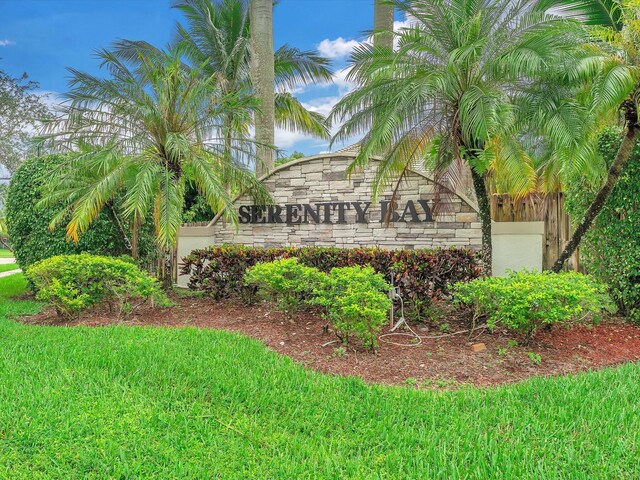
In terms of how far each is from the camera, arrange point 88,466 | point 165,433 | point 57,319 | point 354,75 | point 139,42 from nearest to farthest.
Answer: point 88,466 → point 165,433 → point 57,319 → point 354,75 → point 139,42

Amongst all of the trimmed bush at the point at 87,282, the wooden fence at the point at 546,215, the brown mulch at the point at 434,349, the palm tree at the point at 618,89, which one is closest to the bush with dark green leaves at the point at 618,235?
the palm tree at the point at 618,89

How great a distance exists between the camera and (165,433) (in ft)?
10.0

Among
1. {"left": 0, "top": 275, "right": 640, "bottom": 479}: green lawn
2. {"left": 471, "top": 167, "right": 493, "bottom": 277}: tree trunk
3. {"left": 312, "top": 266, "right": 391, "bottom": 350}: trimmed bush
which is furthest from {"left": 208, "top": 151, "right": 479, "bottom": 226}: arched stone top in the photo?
{"left": 0, "top": 275, "right": 640, "bottom": 479}: green lawn

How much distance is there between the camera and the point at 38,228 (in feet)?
28.7

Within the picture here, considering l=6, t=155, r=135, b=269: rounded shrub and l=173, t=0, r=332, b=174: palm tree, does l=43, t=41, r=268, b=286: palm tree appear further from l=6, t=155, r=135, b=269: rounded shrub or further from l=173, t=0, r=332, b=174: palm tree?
l=173, t=0, r=332, b=174: palm tree

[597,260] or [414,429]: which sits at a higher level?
[597,260]

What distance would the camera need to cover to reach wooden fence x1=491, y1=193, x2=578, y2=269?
A: 819 cm

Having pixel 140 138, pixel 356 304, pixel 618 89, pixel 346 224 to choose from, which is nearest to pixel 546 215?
pixel 618 89

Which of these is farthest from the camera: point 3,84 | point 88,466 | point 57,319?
point 3,84

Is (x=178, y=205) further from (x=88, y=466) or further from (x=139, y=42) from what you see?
(x=139, y=42)

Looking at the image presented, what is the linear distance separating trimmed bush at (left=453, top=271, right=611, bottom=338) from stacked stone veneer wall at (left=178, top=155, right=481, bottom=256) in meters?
3.14

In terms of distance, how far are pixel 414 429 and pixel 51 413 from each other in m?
2.74

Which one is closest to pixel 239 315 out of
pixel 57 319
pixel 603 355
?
pixel 57 319

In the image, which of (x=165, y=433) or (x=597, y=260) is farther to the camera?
(x=597, y=260)
